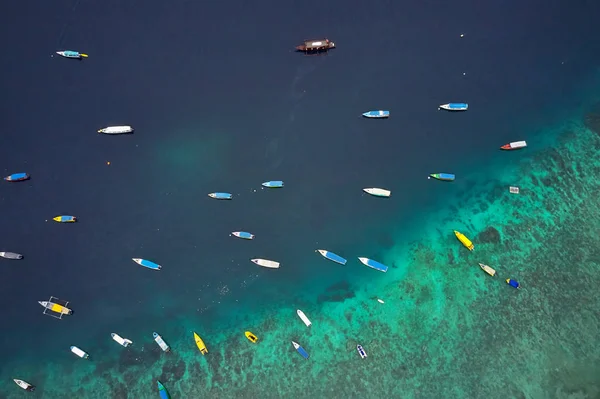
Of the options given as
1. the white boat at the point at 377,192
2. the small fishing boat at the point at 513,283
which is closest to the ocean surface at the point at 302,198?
the white boat at the point at 377,192

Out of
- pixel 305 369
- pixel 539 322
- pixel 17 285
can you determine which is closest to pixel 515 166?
pixel 539 322

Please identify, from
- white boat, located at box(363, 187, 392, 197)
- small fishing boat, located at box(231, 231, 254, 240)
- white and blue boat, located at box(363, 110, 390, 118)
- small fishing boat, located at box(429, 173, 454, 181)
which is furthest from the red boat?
small fishing boat, located at box(231, 231, 254, 240)

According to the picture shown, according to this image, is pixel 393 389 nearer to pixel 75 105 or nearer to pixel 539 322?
pixel 539 322

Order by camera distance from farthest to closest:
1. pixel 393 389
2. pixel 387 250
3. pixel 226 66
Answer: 1. pixel 226 66
2. pixel 387 250
3. pixel 393 389

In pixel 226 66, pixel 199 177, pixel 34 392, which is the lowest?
pixel 34 392

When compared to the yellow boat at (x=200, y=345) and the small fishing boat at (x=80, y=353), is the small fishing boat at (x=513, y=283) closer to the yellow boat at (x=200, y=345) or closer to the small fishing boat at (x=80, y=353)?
the yellow boat at (x=200, y=345)

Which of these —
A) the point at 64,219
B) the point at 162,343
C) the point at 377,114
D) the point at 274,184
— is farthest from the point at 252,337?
the point at 377,114

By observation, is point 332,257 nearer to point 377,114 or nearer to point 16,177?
point 377,114
